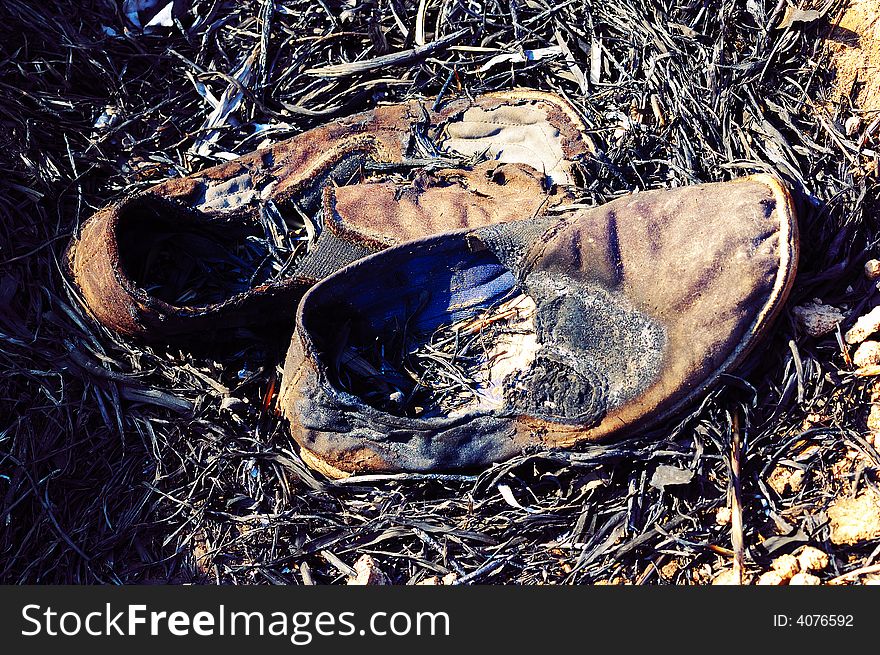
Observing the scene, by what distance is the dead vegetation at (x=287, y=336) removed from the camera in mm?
1677

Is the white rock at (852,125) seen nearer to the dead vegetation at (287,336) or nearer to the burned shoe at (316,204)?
the dead vegetation at (287,336)

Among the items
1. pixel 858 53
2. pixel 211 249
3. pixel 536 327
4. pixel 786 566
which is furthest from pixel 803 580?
pixel 211 249

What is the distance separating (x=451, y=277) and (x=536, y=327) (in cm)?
24

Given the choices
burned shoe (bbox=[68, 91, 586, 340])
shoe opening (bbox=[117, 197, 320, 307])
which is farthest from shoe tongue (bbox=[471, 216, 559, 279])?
shoe opening (bbox=[117, 197, 320, 307])

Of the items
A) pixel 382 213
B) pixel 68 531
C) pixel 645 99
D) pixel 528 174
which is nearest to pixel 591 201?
pixel 528 174

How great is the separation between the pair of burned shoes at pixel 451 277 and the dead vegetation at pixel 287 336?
3.6 inches

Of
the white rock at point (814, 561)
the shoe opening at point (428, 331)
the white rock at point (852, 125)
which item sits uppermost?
the white rock at point (852, 125)

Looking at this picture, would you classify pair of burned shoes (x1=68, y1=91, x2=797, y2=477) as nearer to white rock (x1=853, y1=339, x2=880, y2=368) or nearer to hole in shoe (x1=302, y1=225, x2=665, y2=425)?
hole in shoe (x1=302, y1=225, x2=665, y2=425)

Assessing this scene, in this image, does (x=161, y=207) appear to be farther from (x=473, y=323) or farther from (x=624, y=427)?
(x=624, y=427)

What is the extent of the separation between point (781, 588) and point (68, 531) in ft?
5.19

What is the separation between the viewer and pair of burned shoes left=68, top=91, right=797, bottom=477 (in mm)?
1666

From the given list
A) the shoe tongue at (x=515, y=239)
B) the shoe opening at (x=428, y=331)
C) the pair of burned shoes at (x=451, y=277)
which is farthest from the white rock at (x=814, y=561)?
the shoe tongue at (x=515, y=239)

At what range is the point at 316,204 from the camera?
1980 mm

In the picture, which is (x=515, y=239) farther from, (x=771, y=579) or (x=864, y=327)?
(x=771, y=579)
